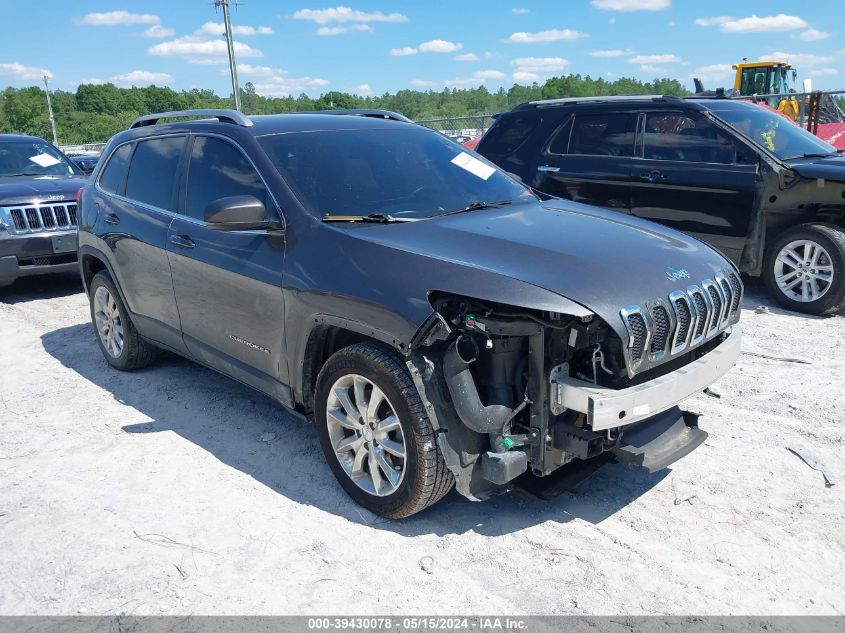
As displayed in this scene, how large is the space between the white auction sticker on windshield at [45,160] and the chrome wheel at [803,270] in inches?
356

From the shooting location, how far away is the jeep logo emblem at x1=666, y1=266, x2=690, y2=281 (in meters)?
3.26

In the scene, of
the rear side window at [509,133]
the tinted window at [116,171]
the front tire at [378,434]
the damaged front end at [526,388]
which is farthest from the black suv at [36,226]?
the damaged front end at [526,388]

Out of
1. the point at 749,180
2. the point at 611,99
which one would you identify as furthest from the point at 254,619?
the point at 611,99

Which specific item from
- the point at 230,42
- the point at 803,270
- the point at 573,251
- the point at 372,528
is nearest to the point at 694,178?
the point at 803,270

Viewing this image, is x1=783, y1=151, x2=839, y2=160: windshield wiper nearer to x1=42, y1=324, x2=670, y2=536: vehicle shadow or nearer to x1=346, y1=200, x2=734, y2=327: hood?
x1=346, y1=200, x2=734, y2=327: hood

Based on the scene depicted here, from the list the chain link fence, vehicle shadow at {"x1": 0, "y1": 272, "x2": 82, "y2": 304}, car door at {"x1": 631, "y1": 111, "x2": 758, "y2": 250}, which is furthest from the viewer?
the chain link fence

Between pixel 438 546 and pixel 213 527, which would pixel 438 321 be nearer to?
pixel 438 546

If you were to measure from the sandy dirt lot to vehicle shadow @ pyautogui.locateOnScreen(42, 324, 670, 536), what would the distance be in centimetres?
1

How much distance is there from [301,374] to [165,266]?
5.09 feet

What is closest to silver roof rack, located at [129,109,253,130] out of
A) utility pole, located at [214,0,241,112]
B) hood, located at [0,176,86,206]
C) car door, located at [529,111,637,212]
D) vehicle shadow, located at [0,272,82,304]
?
hood, located at [0,176,86,206]

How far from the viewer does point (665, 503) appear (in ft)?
11.7

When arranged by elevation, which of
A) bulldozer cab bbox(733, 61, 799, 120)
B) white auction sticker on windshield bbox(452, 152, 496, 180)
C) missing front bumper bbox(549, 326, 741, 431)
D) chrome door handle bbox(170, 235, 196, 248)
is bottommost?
missing front bumper bbox(549, 326, 741, 431)

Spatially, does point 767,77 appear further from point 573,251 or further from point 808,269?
point 573,251

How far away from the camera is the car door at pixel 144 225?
15.4 feet
